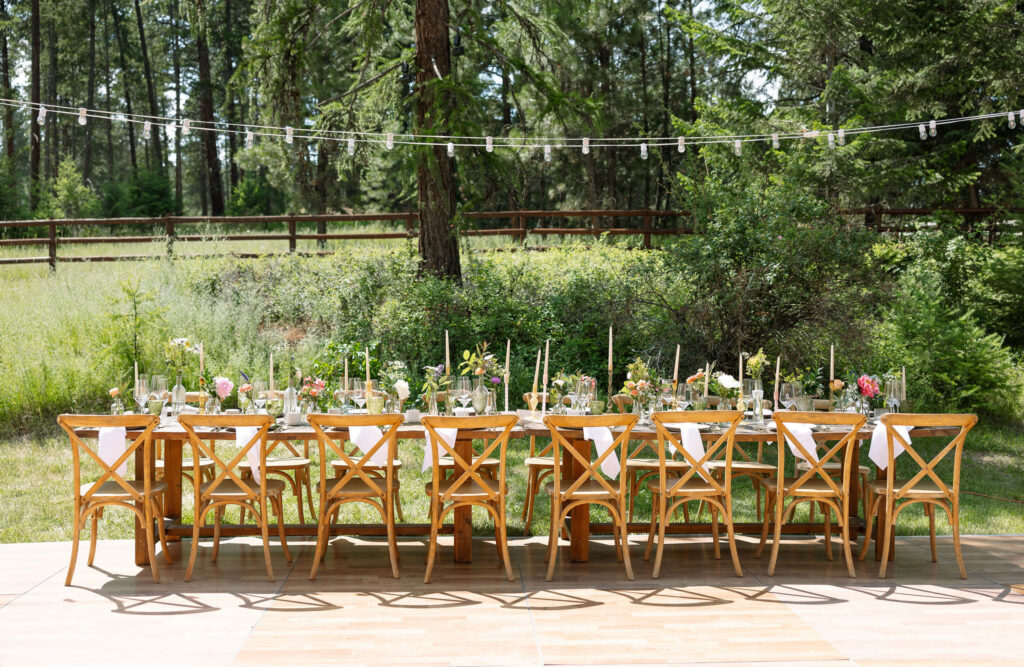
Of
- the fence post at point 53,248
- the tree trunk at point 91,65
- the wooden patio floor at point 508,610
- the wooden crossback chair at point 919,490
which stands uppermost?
the tree trunk at point 91,65

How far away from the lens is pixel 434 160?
10586 mm

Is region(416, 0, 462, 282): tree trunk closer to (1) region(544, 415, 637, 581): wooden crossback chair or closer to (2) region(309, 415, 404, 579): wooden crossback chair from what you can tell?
(2) region(309, 415, 404, 579): wooden crossback chair

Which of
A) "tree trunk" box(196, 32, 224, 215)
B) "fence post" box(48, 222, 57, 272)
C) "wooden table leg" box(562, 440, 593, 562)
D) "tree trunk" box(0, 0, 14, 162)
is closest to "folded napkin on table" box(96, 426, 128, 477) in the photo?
"wooden table leg" box(562, 440, 593, 562)

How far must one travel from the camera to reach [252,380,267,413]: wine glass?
5.47 meters

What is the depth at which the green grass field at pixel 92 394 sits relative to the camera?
263 inches

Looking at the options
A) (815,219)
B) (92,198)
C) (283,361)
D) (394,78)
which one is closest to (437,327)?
(283,361)

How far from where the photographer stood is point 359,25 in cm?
1145

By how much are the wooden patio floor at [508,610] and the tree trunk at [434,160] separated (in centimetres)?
623

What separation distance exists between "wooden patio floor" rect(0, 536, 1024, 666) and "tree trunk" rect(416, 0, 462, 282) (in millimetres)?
6229

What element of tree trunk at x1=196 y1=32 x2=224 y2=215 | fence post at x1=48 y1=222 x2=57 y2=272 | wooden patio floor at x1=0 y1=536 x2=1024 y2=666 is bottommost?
wooden patio floor at x1=0 y1=536 x2=1024 y2=666

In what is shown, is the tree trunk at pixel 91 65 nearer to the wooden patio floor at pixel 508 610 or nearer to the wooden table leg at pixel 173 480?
the wooden table leg at pixel 173 480

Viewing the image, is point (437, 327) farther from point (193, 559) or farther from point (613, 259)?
point (193, 559)

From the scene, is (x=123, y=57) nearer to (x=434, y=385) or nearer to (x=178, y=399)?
(x=178, y=399)

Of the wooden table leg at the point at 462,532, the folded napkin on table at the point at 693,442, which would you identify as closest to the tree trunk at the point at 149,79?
the wooden table leg at the point at 462,532
